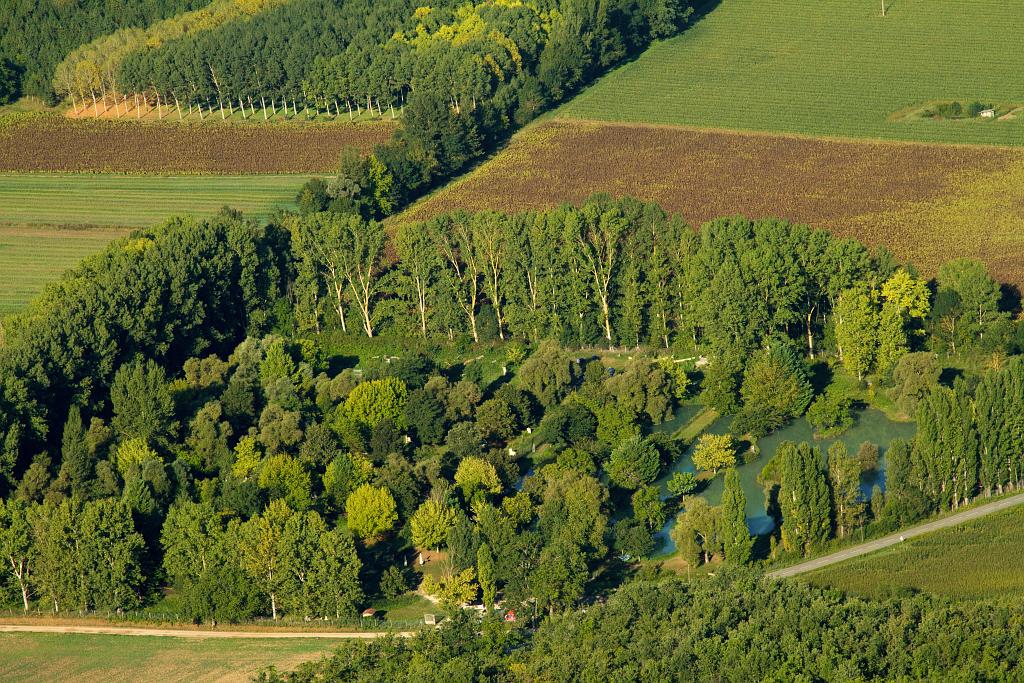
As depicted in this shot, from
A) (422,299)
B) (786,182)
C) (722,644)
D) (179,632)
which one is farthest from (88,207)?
(722,644)

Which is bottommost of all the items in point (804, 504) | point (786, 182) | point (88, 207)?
point (804, 504)

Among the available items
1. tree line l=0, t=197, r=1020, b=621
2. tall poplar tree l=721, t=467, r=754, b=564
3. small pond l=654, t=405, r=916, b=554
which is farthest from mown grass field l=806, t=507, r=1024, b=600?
small pond l=654, t=405, r=916, b=554

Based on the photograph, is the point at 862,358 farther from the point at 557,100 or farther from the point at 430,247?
the point at 557,100

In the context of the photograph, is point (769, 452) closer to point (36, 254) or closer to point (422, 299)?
point (422, 299)

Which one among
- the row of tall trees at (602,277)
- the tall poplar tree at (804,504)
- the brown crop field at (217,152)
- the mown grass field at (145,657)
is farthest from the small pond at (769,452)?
the brown crop field at (217,152)

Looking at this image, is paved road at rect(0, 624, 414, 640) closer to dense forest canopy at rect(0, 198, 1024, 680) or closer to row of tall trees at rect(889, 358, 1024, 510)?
dense forest canopy at rect(0, 198, 1024, 680)

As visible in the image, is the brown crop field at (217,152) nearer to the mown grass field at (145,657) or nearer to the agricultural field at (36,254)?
the agricultural field at (36,254)
